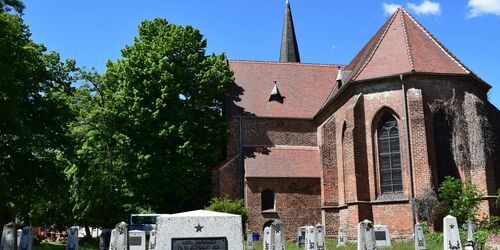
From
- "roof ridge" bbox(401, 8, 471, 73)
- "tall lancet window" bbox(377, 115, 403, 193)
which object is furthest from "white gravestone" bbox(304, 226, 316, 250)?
"roof ridge" bbox(401, 8, 471, 73)

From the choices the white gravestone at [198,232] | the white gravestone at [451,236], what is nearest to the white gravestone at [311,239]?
the white gravestone at [451,236]

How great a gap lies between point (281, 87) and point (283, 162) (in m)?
5.78

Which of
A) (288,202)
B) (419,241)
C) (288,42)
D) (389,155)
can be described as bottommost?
(419,241)

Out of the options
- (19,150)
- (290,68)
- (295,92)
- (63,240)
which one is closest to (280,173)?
(295,92)

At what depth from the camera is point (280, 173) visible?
2753 cm

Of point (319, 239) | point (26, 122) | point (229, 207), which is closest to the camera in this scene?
point (319, 239)

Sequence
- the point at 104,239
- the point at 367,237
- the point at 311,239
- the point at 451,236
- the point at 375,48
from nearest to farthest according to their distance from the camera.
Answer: the point at 367,237 < the point at 451,236 < the point at 311,239 < the point at 104,239 < the point at 375,48

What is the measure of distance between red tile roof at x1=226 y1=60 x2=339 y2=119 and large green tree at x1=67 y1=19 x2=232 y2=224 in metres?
1.93

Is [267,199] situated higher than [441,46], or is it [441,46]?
[441,46]

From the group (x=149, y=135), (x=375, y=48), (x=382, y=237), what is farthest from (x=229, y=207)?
(x=375, y=48)

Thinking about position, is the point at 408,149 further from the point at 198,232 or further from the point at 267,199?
the point at 198,232

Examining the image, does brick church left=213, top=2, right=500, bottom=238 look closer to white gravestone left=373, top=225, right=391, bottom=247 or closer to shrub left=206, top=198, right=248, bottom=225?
shrub left=206, top=198, right=248, bottom=225

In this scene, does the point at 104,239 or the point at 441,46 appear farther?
the point at 441,46

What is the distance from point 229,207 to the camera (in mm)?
25109
